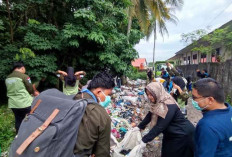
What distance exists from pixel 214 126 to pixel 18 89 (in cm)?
308

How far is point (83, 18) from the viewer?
15.1ft

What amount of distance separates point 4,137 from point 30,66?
85.4 inches

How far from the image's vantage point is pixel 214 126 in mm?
1141

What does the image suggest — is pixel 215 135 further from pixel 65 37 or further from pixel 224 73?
pixel 224 73

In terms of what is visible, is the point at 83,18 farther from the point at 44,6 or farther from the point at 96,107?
the point at 96,107

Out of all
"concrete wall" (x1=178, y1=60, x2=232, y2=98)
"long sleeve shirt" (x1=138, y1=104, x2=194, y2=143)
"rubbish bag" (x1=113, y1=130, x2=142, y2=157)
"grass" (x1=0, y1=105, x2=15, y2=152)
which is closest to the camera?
"long sleeve shirt" (x1=138, y1=104, x2=194, y2=143)

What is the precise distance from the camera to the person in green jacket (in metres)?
2.77

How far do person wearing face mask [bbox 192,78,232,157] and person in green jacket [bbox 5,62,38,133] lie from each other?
2.88 meters

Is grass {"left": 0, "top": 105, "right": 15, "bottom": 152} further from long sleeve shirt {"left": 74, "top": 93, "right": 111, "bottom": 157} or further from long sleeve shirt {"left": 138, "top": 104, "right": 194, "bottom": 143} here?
long sleeve shirt {"left": 138, "top": 104, "right": 194, "bottom": 143}

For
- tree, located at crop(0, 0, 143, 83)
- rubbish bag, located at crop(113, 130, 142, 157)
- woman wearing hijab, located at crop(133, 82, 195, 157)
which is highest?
tree, located at crop(0, 0, 143, 83)

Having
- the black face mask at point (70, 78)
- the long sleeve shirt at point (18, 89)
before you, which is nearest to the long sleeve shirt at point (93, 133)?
the long sleeve shirt at point (18, 89)

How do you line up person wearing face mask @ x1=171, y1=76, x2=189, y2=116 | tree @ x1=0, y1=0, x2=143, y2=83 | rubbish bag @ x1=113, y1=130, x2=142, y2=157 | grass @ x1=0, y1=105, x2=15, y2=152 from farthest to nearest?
1. tree @ x1=0, y1=0, x2=143, y2=83
2. person wearing face mask @ x1=171, y1=76, x2=189, y2=116
3. grass @ x1=0, y1=105, x2=15, y2=152
4. rubbish bag @ x1=113, y1=130, x2=142, y2=157

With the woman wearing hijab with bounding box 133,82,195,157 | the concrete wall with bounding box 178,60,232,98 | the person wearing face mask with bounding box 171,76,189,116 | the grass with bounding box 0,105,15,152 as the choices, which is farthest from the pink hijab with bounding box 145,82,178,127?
the concrete wall with bounding box 178,60,232,98

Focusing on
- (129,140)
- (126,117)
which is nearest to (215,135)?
(129,140)
